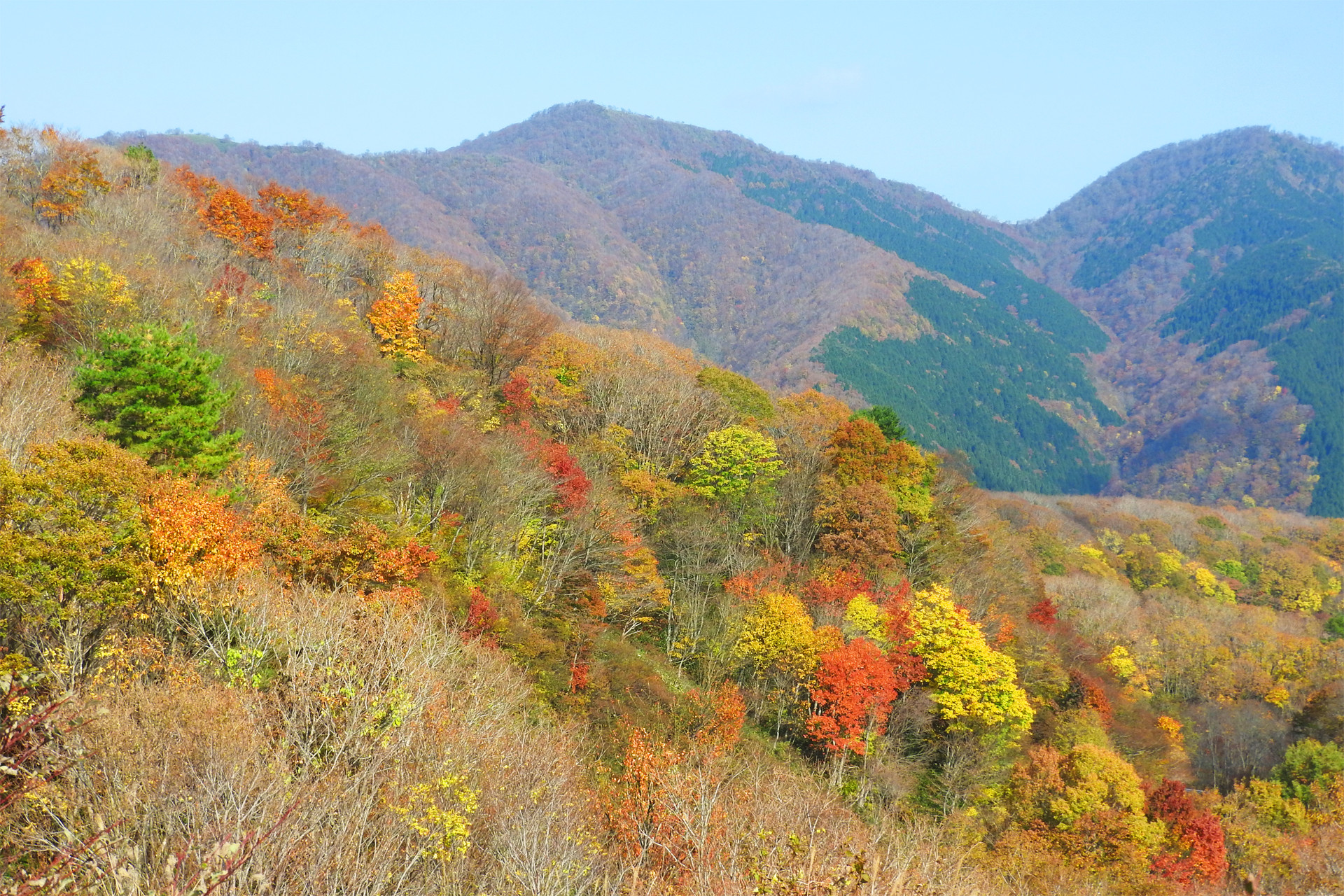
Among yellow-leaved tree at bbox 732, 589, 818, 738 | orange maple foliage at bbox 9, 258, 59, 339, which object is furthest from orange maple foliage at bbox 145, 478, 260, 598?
yellow-leaved tree at bbox 732, 589, 818, 738

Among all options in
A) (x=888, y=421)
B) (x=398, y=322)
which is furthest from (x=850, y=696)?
(x=398, y=322)

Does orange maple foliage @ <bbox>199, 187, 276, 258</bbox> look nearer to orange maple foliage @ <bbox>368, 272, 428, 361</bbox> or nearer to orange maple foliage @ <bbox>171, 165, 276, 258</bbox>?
orange maple foliage @ <bbox>171, 165, 276, 258</bbox>

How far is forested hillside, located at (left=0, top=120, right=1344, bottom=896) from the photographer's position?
40.4 ft

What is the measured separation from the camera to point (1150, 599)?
8594cm

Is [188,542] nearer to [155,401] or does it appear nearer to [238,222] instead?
[155,401]

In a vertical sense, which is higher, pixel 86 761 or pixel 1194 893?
pixel 86 761

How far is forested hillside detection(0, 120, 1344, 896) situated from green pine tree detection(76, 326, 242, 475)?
0.41 feet

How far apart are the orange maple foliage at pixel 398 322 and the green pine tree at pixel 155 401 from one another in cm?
2345

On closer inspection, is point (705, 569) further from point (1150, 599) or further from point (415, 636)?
point (1150, 599)

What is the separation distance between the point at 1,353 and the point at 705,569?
95.8ft

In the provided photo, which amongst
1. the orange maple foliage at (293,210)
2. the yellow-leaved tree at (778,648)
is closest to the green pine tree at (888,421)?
the yellow-leaved tree at (778,648)

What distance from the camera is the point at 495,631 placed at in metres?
26.0

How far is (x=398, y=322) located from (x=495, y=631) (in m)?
28.5

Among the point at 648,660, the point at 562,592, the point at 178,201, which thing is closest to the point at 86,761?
the point at 562,592
